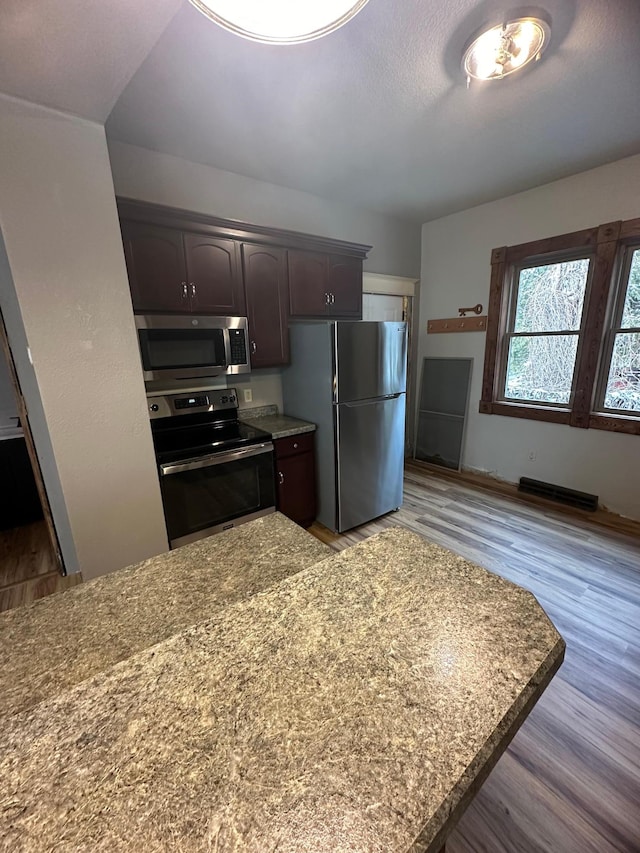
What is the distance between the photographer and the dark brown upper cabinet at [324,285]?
268cm

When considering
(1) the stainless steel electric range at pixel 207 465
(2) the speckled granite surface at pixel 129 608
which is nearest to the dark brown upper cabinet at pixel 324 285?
(1) the stainless steel electric range at pixel 207 465

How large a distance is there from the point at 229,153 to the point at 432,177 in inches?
61.0

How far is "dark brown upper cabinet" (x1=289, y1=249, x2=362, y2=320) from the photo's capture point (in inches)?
105

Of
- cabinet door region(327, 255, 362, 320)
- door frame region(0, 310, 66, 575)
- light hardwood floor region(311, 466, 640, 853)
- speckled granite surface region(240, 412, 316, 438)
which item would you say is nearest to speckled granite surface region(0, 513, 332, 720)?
light hardwood floor region(311, 466, 640, 853)

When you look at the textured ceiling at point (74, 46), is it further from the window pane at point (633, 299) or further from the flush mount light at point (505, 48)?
the window pane at point (633, 299)

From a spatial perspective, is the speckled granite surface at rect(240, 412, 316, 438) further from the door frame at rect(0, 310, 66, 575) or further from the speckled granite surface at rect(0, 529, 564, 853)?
the speckled granite surface at rect(0, 529, 564, 853)

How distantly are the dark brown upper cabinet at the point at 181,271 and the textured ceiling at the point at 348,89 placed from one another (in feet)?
1.90

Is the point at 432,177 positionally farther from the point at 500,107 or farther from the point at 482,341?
the point at 482,341

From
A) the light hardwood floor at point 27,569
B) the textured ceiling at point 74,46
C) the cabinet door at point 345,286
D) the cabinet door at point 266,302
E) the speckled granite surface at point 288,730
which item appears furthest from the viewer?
the cabinet door at point 345,286

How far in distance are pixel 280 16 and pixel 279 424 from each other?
215cm

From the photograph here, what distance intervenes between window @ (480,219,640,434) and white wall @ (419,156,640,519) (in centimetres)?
11

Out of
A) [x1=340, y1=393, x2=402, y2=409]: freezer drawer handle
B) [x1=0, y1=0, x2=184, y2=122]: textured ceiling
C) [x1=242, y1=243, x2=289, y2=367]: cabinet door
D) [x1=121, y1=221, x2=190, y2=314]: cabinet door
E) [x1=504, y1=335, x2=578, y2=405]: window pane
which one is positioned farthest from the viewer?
[x1=504, y1=335, x2=578, y2=405]: window pane

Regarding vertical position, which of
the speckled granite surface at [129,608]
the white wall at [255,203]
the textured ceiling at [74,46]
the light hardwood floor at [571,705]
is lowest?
the light hardwood floor at [571,705]

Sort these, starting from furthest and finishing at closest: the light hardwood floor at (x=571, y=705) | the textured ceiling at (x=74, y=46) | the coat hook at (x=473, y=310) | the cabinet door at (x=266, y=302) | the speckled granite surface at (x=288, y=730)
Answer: the coat hook at (x=473, y=310)
the cabinet door at (x=266, y=302)
the light hardwood floor at (x=571, y=705)
the textured ceiling at (x=74, y=46)
the speckled granite surface at (x=288, y=730)
